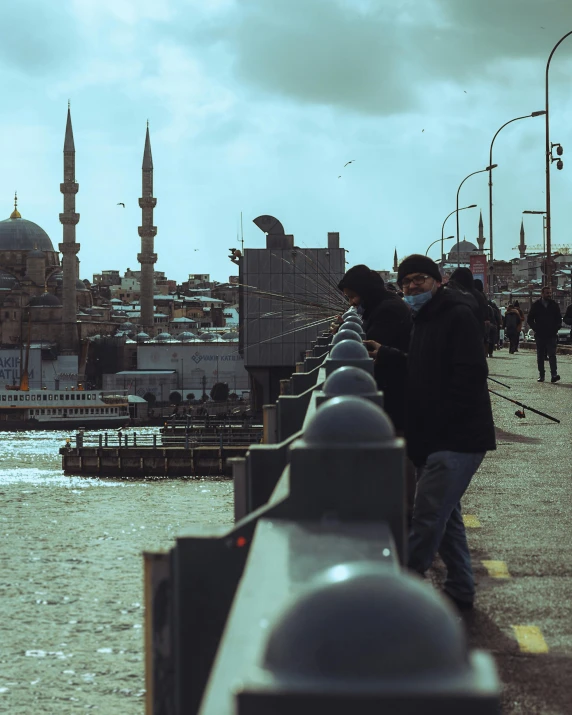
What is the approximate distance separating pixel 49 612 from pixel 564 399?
816cm

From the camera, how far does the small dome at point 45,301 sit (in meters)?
102

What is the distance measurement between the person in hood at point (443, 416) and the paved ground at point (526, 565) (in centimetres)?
30

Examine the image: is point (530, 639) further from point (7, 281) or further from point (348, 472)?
point (7, 281)

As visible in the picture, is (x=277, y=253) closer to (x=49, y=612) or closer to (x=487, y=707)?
(x=49, y=612)

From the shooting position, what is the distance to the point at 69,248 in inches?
3553

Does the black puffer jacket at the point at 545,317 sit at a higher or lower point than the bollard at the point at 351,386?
higher

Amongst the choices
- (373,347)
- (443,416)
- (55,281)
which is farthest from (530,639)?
(55,281)

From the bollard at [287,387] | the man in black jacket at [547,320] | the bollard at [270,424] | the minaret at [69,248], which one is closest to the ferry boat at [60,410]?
the minaret at [69,248]

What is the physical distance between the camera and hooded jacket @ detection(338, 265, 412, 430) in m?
5.23

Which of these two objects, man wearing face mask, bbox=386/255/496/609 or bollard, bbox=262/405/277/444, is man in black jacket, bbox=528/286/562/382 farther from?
man wearing face mask, bbox=386/255/496/609

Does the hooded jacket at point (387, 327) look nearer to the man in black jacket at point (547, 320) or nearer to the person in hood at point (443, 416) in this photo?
the person in hood at point (443, 416)

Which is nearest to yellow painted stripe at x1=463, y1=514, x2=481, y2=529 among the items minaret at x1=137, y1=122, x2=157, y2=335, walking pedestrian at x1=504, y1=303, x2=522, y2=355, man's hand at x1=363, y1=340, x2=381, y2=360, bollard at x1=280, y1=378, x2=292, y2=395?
bollard at x1=280, y1=378, x2=292, y2=395

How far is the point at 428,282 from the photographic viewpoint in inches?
181

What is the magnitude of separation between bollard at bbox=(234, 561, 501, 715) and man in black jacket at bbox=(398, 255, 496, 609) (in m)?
3.44
